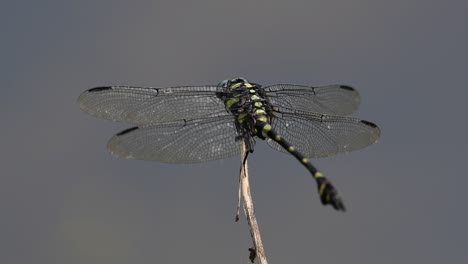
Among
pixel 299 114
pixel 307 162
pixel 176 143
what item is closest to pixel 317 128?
pixel 299 114

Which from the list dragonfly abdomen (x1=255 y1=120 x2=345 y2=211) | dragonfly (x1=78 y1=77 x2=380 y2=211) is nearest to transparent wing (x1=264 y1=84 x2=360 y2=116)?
dragonfly (x1=78 y1=77 x2=380 y2=211)

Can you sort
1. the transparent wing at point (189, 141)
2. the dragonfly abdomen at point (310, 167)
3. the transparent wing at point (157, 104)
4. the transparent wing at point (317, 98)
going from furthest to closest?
1. the transparent wing at point (317, 98)
2. the transparent wing at point (157, 104)
3. the transparent wing at point (189, 141)
4. the dragonfly abdomen at point (310, 167)

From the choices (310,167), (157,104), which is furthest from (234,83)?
(310,167)

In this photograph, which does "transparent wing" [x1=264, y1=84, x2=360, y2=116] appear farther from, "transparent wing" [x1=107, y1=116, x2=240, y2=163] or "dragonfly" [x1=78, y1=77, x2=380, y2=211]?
"transparent wing" [x1=107, y1=116, x2=240, y2=163]

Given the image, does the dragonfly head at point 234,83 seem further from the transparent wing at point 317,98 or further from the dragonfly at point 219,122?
the transparent wing at point 317,98

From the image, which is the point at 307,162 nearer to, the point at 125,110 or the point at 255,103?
the point at 255,103

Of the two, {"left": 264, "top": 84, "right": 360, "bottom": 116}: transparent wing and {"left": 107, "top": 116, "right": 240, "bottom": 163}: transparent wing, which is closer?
{"left": 107, "top": 116, "right": 240, "bottom": 163}: transparent wing

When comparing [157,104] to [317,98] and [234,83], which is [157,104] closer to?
[234,83]

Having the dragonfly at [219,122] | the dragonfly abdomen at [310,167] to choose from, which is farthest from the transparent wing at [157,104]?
the dragonfly abdomen at [310,167]
